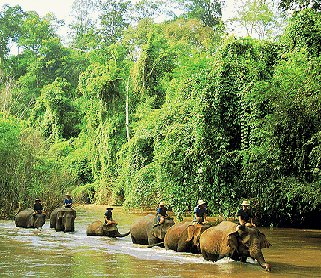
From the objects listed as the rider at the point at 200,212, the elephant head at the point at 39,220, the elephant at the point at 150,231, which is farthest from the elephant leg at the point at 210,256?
the elephant head at the point at 39,220

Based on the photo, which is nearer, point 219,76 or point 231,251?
point 231,251

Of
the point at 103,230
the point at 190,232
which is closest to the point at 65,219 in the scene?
the point at 103,230

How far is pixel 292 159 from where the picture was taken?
21.6 m

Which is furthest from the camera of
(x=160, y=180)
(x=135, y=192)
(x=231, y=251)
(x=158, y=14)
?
(x=158, y=14)

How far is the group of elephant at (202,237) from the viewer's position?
14586mm

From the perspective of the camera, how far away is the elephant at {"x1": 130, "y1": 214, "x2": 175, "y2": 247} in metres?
18.9

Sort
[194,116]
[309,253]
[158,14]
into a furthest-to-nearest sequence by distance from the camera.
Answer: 1. [158,14]
2. [194,116]
3. [309,253]

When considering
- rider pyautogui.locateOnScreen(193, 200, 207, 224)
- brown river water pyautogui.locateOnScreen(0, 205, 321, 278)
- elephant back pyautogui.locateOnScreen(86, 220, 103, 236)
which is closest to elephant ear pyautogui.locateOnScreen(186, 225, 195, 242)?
rider pyautogui.locateOnScreen(193, 200, 207, 224)

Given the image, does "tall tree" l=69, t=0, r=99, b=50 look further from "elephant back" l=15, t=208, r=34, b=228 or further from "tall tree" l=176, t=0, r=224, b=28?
"elephant back" l=15, t=208, r=34, b=228

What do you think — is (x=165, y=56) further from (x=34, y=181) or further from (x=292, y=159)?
(x=292, y=159)

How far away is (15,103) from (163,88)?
2025cm

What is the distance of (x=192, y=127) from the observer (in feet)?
77.3

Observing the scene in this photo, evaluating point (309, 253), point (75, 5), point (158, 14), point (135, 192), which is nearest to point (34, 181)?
point (135, 192)

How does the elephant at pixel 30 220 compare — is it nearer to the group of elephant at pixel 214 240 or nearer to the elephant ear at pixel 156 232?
the group of elephant at pixel 214 240
